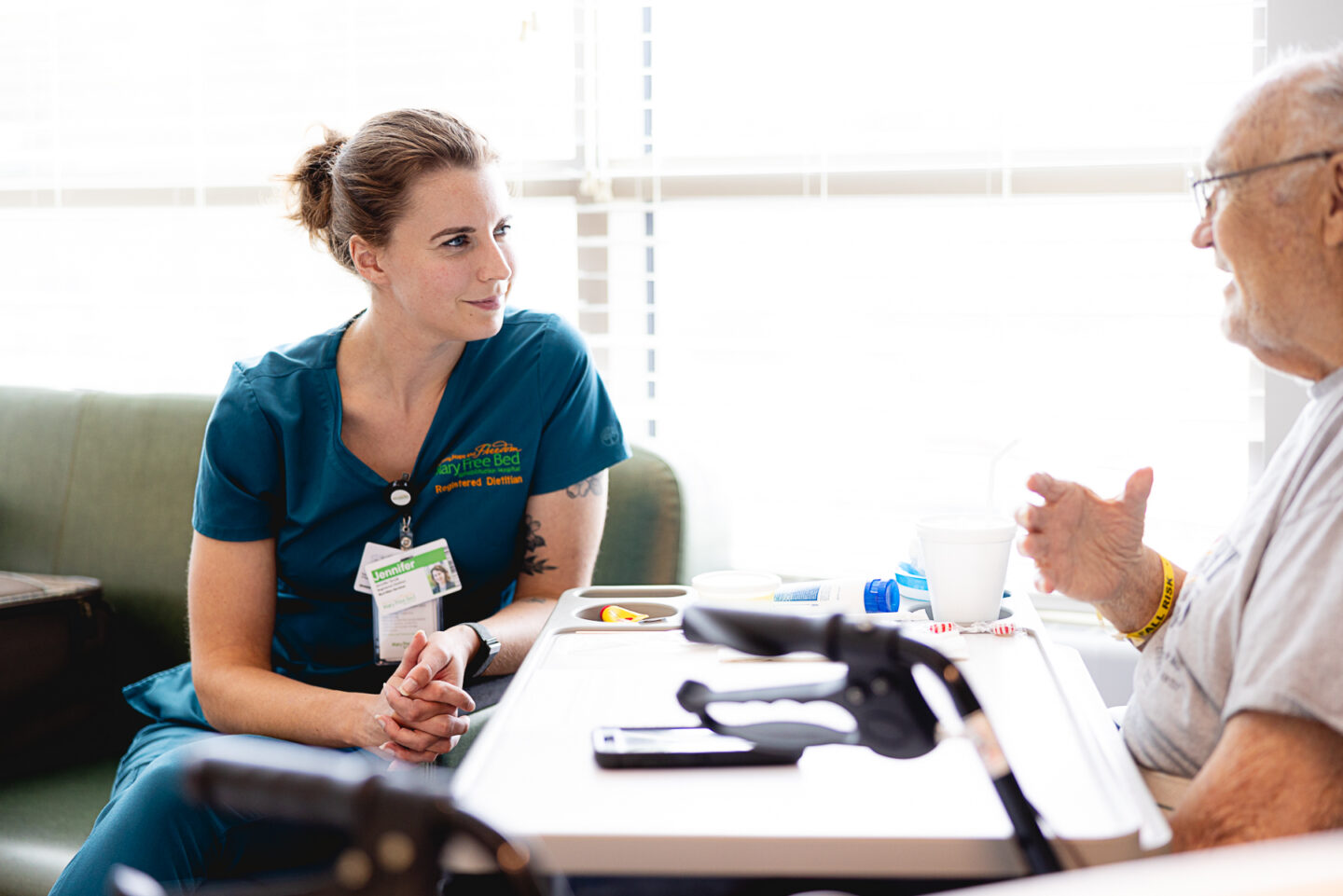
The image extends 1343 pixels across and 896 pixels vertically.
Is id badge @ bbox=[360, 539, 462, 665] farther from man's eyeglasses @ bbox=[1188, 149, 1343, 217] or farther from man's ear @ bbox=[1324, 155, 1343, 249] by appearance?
man's ear @ bbox=[1324, 155, 1343, 249]

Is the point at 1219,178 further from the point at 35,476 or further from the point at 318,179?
the point at 35,476

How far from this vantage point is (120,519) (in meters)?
2.38

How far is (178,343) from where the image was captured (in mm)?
2850

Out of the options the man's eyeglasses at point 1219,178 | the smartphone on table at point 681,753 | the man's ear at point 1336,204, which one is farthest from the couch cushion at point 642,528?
the man's ear at point 1336,204

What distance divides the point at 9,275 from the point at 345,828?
118 inches

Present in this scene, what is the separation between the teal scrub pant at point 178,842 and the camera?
1.46m

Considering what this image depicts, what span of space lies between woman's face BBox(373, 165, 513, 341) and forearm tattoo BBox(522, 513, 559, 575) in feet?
1.01

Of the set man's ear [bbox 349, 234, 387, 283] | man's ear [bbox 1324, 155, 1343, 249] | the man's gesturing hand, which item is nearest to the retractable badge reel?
man's ear [bbox 349, 234, 387, 283]

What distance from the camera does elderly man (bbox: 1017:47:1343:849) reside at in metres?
0.91

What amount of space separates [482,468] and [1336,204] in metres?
1.21

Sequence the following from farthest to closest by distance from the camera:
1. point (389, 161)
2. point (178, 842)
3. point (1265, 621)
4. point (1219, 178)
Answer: point (389, 161)
point (178, 842)
point (1219, 178)
point (1265, 621)

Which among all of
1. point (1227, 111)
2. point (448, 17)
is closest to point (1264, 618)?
point (1227, 111)

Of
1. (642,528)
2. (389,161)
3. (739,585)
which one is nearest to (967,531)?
(739,585)

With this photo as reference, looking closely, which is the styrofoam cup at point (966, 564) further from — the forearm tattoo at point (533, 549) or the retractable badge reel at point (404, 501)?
the retractable badge reel at point (404, 501)
